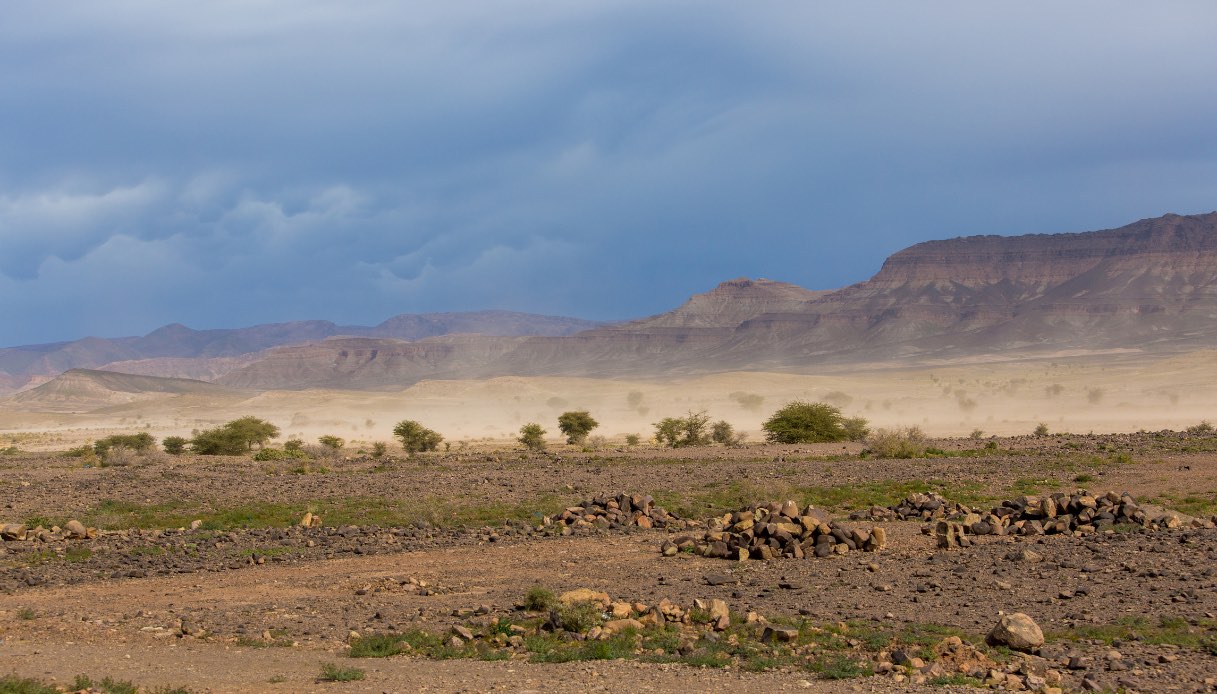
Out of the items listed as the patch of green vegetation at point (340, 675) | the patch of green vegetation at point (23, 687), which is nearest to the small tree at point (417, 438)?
the patch of green vegetation at point (340, 675)

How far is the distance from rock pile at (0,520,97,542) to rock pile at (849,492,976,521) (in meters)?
16.9

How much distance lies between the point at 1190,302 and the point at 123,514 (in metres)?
191

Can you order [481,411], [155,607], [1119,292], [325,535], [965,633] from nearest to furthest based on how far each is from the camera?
[965,633] → [155,607] → [325,535] → [481,411] → [1119,292]

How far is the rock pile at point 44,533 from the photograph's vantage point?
22.9 metres

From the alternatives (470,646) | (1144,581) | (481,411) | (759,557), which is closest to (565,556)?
(759,557)

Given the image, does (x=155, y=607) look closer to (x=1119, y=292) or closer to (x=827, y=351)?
(x=827, y=351)

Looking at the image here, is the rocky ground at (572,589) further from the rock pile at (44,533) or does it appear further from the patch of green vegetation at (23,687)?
the patch of green vegetation at (23,687)

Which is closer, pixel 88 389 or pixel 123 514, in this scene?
pixel 123 514

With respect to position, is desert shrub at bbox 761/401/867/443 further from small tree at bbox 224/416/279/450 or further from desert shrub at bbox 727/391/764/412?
desert shrub at bbox 727/391/764/412

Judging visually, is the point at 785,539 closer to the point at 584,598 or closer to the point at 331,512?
the point at 584,598

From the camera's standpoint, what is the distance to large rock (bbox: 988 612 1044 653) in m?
12.1

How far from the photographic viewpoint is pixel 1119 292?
19388 centimetres

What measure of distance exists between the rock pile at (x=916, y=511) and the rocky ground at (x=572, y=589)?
639 millimetres

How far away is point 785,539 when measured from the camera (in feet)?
62.8
